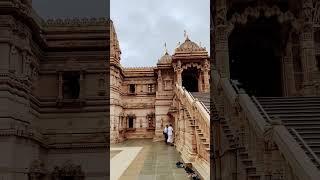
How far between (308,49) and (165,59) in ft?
90.9

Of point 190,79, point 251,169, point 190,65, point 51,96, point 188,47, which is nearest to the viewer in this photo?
point 251,169

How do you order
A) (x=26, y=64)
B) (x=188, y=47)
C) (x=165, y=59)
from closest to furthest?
1. (x=26, y=64)
2. (x=188, y=47)
3. (x=165, y=59)

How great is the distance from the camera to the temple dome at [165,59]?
40.5 metres

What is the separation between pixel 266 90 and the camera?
17.6 meters

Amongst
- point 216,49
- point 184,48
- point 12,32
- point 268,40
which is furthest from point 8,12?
point 184,48

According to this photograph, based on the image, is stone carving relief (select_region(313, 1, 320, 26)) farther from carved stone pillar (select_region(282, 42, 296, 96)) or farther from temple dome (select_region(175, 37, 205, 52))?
temple dome (select_region(175, 37, 205, 52))

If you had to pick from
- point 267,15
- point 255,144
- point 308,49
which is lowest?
point 255,144

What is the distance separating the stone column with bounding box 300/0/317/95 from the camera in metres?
13.6

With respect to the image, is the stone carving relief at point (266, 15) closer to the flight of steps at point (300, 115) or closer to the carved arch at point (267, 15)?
the carved arch at point (267, 15)

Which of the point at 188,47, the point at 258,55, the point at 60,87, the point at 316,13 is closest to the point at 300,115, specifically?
the point at 316,13

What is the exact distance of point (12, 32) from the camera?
14891 mm

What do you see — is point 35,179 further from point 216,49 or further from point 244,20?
point 244,20

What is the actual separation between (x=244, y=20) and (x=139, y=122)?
2739 centimetres

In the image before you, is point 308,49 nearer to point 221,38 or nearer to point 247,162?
point 221,38
